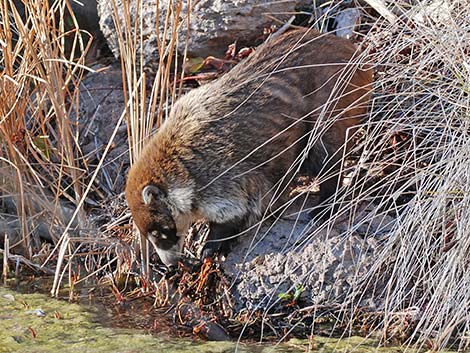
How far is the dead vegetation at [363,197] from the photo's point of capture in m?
3.83

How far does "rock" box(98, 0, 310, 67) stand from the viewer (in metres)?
5.68

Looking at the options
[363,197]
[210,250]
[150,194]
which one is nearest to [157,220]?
[150,194]

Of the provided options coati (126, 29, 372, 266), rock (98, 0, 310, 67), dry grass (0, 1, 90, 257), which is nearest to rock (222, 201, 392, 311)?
coati (126, 29, 372, 266)

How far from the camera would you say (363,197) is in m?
4.01

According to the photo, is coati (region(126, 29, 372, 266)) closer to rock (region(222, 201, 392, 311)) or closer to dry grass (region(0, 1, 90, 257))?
rock (region(222, 201, 392, 311))

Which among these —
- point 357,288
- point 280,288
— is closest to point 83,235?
point 280,288

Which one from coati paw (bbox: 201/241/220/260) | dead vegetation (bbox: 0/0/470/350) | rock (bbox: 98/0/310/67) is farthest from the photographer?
rock (bbox: 98/0/310/67)

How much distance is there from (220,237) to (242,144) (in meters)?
0.49

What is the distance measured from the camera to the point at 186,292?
4.59 meters

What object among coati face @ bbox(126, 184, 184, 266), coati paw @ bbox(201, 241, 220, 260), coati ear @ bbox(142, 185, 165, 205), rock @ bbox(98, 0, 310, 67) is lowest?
coati paw @ bbox(201, 241, 220, 260)

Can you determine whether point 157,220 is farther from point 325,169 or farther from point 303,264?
point 325,169

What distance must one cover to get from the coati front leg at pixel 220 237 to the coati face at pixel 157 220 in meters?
0.17

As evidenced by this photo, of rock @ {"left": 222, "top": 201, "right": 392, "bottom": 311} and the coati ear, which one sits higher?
the coati ear

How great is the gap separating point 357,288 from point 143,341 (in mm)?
1050
